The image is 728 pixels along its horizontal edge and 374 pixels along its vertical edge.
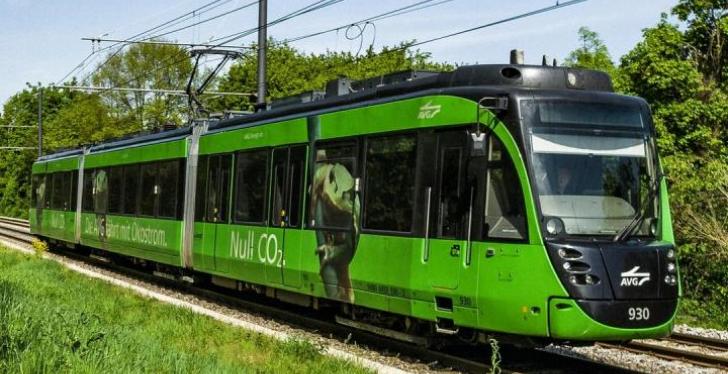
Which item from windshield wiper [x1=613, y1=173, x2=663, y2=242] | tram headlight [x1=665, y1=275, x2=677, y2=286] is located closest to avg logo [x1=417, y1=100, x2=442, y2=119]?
windshield wiper [x1=613, y1=173, x2=663, y2=242]

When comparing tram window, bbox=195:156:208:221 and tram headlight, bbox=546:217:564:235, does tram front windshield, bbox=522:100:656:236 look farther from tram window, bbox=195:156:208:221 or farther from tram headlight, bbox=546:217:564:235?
tram window, bbox=195:156:208:221

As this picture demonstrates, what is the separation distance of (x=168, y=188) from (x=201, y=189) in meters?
2.14

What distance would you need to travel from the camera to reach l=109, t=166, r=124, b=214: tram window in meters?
23.1

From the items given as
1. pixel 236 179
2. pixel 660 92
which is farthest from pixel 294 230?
pixel 660 92

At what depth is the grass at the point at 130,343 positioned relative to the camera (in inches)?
319

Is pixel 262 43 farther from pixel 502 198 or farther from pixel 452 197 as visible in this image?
pixel 502 198

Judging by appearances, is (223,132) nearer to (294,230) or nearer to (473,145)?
(294,230)

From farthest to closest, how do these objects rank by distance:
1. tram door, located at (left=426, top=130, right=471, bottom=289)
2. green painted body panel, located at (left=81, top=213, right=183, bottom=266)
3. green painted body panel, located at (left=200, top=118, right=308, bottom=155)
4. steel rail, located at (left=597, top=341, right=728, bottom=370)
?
green painted body panel, located at (left=81, top=213, right=183, bottom=266), green painted body panel, located at (left=200, top=118, right=308, bottom=155), steel rail, located at (left=597, top=341, right=728, bottom=370), tram door, located at (left=426, top=130, right=471, bottom=289)

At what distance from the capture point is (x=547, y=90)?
10.2 m

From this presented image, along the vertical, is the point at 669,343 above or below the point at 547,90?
below

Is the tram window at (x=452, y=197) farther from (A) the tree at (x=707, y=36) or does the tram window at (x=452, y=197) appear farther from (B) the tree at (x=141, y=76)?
(B) the tree at (x=141, y=76)

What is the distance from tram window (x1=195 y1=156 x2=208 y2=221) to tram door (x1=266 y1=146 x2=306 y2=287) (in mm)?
3254

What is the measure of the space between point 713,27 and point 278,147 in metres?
19.8

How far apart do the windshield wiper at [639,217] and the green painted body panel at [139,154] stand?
10.7 meters
